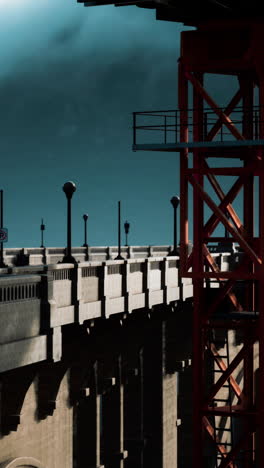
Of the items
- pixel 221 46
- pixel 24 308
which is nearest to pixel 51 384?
pixel 24 308

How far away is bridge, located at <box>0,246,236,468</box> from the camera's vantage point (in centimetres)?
3070

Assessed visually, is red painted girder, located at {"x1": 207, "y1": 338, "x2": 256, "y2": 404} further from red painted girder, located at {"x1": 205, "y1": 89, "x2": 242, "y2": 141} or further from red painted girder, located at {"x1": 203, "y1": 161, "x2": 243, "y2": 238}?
red painted girder, located at {"x1": 205, "y1": 89, "x2": 242, "y2": 141}

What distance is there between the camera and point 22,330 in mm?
29141

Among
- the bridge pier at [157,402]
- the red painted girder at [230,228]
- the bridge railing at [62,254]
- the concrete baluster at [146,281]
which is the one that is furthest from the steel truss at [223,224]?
the bridge railing at [62,254]

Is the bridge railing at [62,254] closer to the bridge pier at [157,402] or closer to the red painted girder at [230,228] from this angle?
the bridge pier at [157,402]

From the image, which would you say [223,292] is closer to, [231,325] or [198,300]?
[198,300]

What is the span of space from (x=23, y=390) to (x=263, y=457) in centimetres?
855

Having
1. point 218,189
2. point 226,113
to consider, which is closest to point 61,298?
point 218,189

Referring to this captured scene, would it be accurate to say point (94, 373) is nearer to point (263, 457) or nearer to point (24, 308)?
point (263, 457)

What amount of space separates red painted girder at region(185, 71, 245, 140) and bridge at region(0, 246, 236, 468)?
634 centimetres

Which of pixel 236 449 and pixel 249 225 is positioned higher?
pixel 249 225

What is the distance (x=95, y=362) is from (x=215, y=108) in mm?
12064

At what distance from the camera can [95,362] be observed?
42.8 m

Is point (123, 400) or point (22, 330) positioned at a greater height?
point (22, 330)
